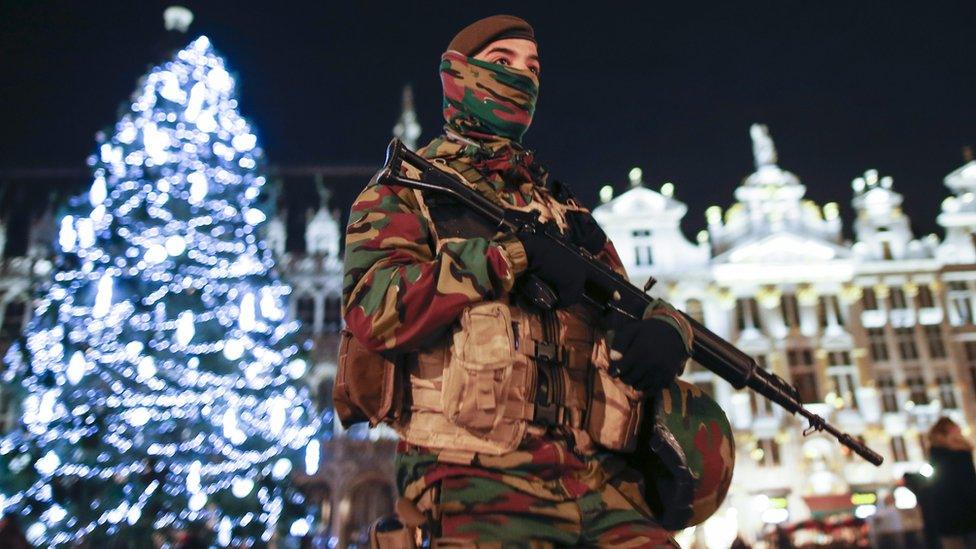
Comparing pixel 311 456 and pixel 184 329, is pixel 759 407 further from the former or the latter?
pixel 184 329

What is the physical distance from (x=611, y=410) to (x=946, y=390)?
32.5 metres

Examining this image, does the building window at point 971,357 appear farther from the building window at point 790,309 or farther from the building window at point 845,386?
the building window at point 790,309

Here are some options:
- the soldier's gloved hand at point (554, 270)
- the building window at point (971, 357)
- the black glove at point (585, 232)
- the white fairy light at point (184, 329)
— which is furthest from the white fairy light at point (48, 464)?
the building window at point (971, 357)

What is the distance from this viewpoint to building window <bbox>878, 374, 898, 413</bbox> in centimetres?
2881

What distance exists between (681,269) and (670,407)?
2872cm

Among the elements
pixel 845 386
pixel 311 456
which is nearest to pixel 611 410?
pixel 311 456

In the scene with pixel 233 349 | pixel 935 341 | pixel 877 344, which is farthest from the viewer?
pixel 877 344

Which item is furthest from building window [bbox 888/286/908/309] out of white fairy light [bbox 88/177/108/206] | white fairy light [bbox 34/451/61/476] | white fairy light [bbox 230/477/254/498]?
white fairy light [bbox 34/451/61/476]

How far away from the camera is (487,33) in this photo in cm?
266

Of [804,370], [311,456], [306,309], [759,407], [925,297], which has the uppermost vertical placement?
[306,309]

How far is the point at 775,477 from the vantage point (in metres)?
27.6

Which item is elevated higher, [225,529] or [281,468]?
[281,468]

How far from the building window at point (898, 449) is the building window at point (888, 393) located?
1.13 metres

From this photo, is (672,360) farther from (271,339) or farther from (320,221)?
(320,221)
